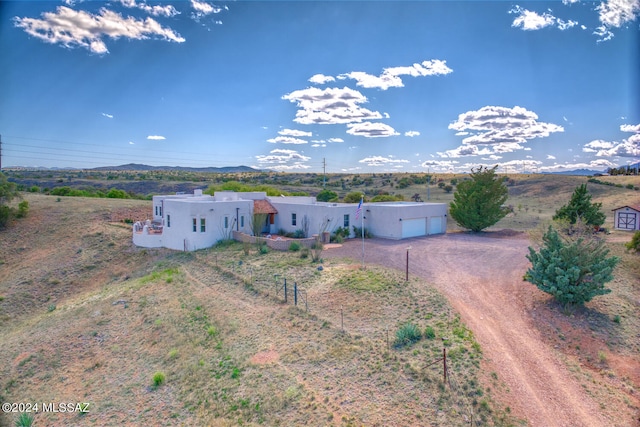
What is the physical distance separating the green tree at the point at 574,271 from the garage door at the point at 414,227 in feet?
48.0

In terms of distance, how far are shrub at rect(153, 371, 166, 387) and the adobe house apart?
15961mm

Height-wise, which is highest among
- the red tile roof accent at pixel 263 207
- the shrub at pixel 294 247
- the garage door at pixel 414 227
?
the red tile roof accent at pixel 263 207

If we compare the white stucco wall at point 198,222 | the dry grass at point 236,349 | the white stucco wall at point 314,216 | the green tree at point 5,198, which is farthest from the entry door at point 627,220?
the green tree at point 5,198

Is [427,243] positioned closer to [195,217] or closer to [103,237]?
[195,217]

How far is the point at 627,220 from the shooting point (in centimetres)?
3512

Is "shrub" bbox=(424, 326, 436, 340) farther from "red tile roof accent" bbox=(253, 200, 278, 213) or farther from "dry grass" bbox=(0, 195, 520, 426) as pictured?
"red tile roof accent" bbox=(253, 200, 278, 213)

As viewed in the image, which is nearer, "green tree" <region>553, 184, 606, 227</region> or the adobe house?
the adobe house

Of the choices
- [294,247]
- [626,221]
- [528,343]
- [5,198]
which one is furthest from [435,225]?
[5,198]

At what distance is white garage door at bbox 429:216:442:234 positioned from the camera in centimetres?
3401

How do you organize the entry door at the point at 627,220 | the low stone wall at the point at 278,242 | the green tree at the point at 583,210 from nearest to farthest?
the low stone wall at the point at 278,242 → the green tree at the point at 583,210 → the entry door at the point at 627,220

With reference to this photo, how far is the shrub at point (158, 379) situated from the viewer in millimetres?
13977

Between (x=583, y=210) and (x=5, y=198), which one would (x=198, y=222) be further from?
(x=583, y=210)

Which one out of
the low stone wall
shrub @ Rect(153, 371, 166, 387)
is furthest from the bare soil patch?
shrub @ Rect(153, 371, 166, 387)

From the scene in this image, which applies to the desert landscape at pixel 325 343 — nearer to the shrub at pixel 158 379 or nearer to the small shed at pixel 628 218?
the shrub at pixel 158 379
